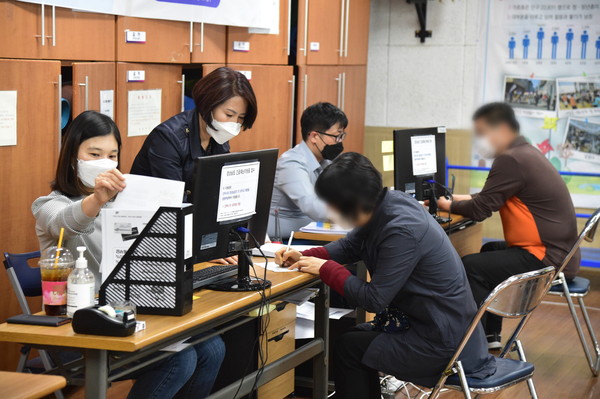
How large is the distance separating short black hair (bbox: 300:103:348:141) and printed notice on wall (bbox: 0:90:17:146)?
57.3 inches

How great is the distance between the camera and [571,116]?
6.15 m

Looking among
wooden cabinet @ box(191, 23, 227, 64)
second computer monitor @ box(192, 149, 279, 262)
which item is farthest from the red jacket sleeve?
wooden cabinet @ box(191, 23, 227, 64)

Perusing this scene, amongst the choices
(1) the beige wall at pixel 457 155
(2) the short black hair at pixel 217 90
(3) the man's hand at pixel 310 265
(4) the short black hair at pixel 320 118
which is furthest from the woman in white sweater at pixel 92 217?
(1) the beige wall at pixel 457 155

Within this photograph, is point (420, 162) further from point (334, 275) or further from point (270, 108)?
point (334, 275)

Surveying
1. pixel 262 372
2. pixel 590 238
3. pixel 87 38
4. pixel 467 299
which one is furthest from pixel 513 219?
pixel 87 38

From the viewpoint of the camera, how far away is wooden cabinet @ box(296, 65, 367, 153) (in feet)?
18.3

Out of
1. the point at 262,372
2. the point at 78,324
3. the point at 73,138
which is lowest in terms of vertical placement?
the point at 262,372

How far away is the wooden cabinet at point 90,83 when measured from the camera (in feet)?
12.2

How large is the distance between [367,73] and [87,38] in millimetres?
3359

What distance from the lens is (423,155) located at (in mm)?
4508

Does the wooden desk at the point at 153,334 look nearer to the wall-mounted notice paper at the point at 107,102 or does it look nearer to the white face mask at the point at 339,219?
the white face mask at the point at 339,219

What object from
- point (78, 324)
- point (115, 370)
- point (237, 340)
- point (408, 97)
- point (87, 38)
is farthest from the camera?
point (408, 97)

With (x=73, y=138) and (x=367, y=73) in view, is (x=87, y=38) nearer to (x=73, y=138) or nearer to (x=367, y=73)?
(x=73, y=138)

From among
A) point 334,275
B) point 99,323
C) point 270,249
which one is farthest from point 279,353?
point 99,323
